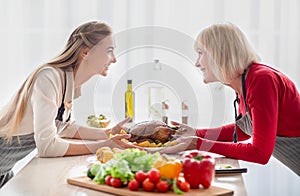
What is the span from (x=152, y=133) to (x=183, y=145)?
0.39 feet

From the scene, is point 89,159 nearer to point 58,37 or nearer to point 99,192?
point 99,192

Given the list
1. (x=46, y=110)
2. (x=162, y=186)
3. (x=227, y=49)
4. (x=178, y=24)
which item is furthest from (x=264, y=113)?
(x=178, y=24)

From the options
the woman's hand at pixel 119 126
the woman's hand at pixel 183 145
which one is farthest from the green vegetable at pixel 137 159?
the woman's hand at pixel 119 126

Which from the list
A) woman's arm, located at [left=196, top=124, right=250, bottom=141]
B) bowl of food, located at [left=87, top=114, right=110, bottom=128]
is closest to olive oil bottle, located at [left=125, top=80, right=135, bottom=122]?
bowl of food, located at [left=87, top=114, right=110, bottom=128]

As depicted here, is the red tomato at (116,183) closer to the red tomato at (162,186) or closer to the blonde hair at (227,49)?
the red tomato at (162,186)

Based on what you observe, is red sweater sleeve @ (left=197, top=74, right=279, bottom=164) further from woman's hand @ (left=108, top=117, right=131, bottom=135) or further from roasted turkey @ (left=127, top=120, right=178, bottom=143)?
woman's hand @ (left=108, top=117, right=131, bottom=135)

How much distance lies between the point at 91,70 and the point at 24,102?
32 cm

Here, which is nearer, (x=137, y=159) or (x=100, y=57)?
(x=137, y=159)

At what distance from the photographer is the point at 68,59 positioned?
7.02 ft

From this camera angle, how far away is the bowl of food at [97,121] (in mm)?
2410

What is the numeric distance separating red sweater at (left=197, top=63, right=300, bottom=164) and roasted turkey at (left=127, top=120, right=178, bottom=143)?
0.40ft

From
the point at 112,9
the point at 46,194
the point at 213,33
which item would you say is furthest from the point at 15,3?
the point at 46,194

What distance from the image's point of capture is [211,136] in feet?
7.45

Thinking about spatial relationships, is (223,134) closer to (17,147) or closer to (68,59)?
(68,59)
